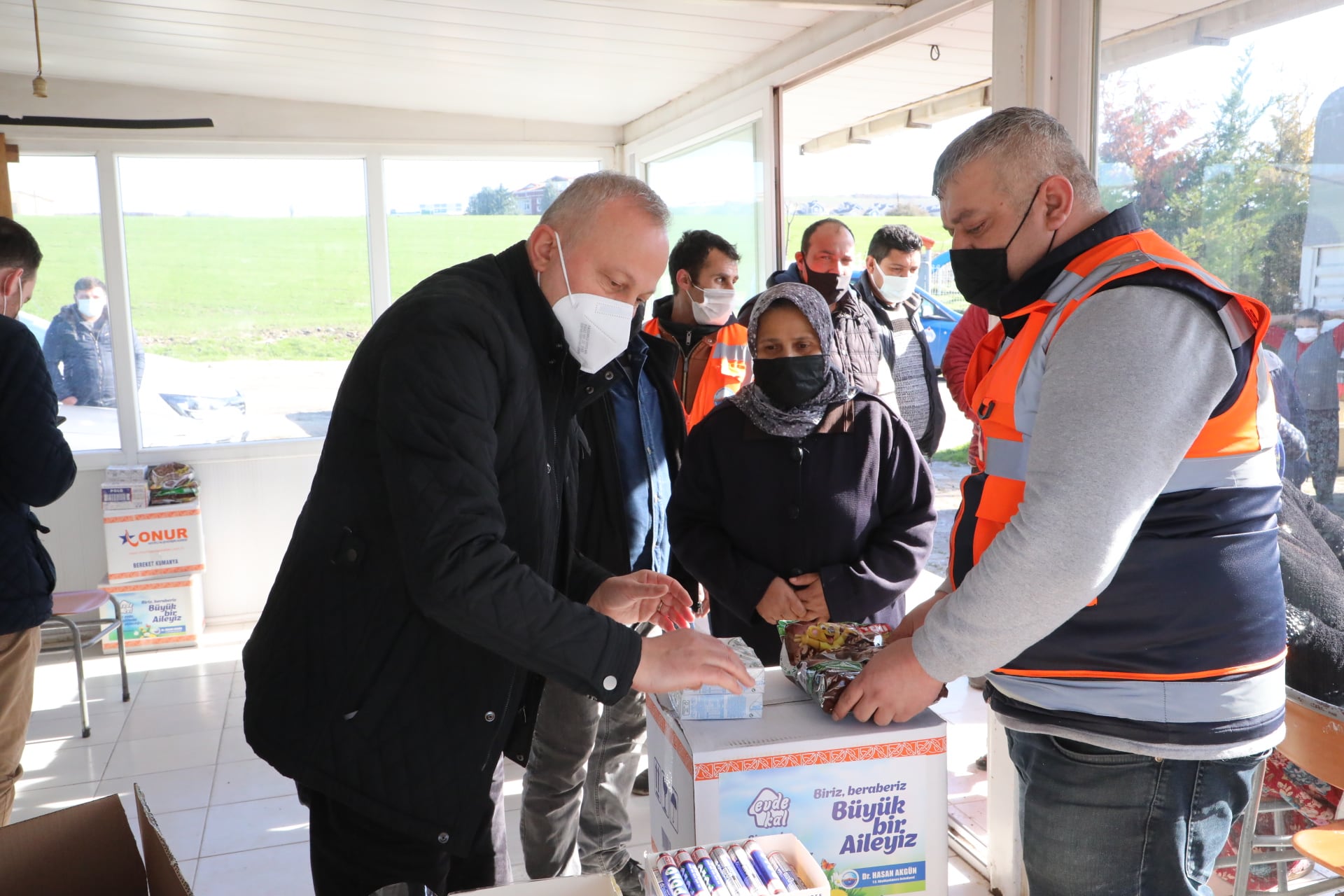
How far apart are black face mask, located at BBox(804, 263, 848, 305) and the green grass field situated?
5.66 feet

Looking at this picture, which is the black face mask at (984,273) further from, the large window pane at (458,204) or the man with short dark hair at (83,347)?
the man with short dark hair at (83,347)

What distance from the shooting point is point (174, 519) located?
5.37m

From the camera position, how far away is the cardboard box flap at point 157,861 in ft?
3.44

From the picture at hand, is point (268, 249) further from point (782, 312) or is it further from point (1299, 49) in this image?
point (1299, 49)

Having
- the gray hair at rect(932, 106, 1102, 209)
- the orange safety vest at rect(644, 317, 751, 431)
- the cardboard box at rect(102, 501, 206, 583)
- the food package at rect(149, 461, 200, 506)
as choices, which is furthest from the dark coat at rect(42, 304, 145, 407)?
the gray hair at rect(932, 106, 1102, 209)

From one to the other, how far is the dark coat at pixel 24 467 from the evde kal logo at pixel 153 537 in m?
2.98

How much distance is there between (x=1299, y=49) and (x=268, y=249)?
5521mm

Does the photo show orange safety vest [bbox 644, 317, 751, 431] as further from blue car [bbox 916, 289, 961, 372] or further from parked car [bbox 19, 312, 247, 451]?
blue car [bbox 916, 289, 961, 372]

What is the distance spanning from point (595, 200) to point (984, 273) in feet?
1.93

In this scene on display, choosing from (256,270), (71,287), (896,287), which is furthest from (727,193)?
(71,287)

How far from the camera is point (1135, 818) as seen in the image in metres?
1.27

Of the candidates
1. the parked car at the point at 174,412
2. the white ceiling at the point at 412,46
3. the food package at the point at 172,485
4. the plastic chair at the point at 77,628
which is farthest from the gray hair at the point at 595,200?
the parked car at the point at 174,412

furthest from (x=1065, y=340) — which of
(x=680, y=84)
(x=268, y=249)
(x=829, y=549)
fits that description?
(x=268, y=249)

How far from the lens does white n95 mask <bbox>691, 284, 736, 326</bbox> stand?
3596mm
